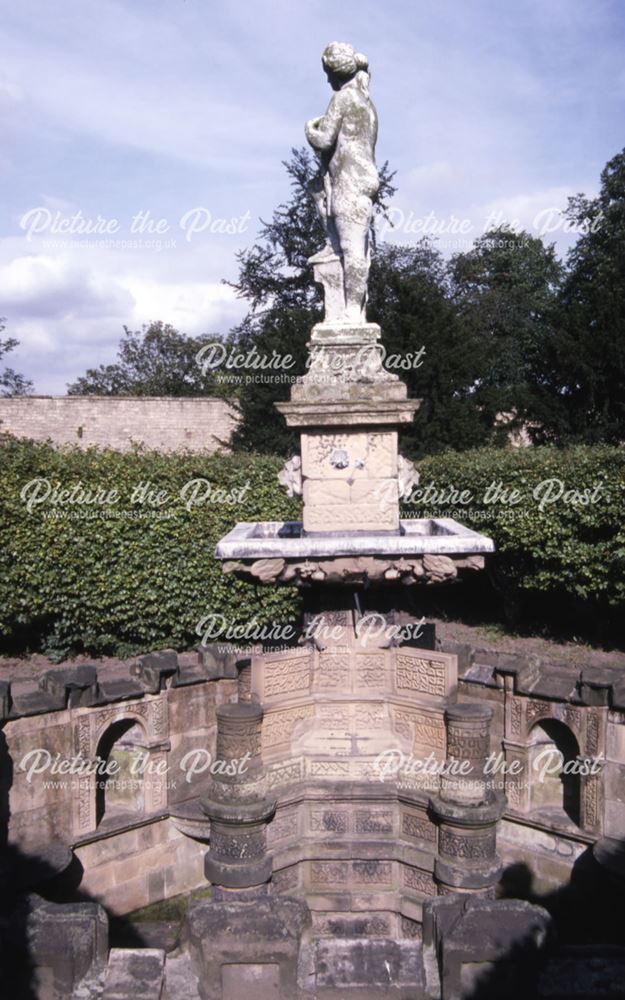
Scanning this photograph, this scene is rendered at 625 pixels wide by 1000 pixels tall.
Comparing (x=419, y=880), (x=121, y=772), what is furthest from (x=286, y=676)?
(x=121, y=772)

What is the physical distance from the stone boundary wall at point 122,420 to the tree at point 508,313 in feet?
25.3

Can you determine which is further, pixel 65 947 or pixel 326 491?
pixel 326 491

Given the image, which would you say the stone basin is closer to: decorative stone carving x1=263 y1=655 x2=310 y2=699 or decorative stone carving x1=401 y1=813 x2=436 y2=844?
decorative stone carving x1=263 y1=655 x2=310 y2=699

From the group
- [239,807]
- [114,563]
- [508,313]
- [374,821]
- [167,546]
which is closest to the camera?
[239,807]

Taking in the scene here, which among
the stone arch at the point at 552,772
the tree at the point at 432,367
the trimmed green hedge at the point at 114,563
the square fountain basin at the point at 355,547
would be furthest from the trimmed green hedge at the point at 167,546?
the tree at the point at 432,367

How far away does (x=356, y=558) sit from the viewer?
523 centimetres

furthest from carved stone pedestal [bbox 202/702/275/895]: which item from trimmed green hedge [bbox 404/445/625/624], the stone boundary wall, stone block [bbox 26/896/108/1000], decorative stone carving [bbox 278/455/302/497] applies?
the stone boundary wall

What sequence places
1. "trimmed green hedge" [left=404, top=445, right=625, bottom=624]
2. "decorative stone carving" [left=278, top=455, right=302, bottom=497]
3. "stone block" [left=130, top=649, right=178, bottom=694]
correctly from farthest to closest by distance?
"trimmed green hedge" [left=404, top=445, right=625, bottom=624]
"stone block" [left=130, top=649, right=178, bottom=694]
"decorative stone carving" [left=278, top=455, right=302, bottom=497]

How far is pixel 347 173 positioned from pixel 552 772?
17.3 ft

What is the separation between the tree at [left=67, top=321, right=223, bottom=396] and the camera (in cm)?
4581

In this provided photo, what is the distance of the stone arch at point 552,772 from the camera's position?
6.53 metres

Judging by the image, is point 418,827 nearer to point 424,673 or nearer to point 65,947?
point 424,673

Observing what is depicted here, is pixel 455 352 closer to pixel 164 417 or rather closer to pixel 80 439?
pixel 164 417

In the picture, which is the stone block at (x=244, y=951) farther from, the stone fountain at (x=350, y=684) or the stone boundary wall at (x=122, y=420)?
the stone boundary wall at (x=122, y=420)
